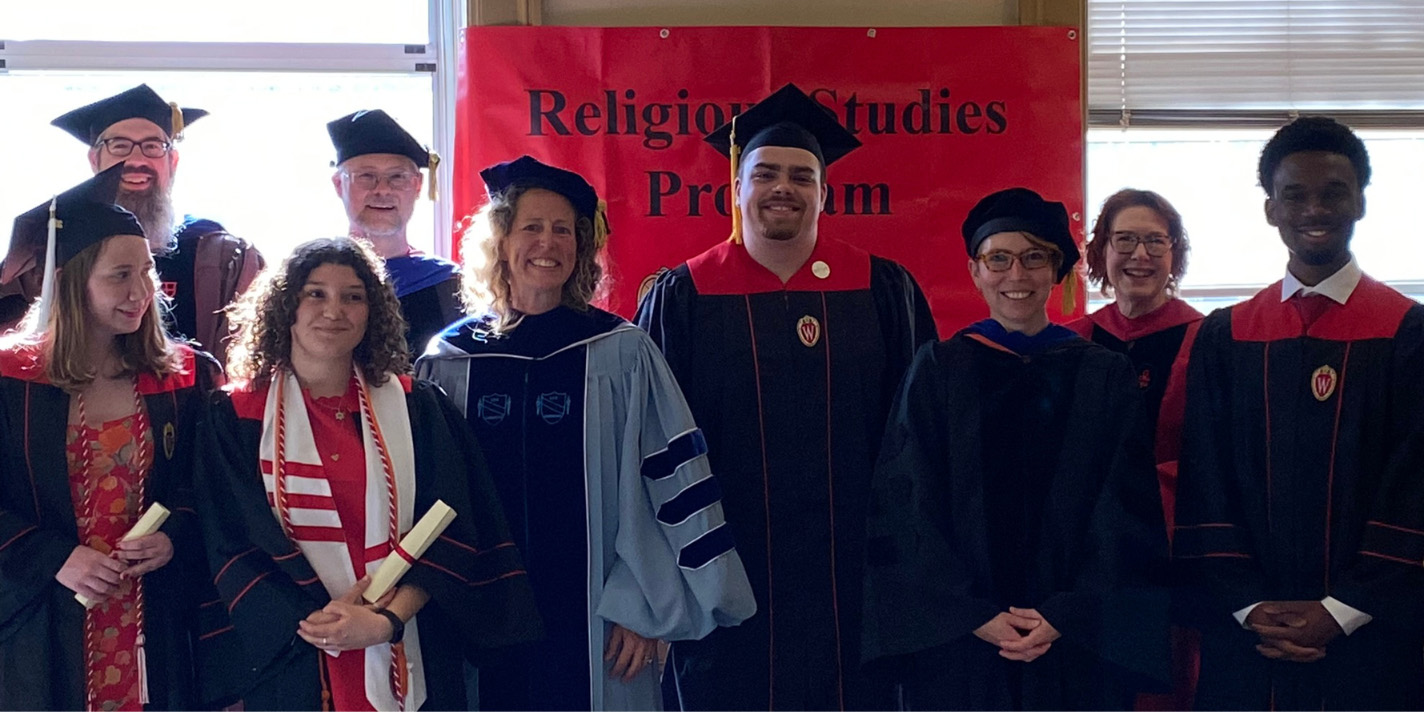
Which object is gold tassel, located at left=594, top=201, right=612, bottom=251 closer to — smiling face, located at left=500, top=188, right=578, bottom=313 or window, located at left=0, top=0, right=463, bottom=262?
smiling face, located at left=500, top=188, right=578, bottom=313

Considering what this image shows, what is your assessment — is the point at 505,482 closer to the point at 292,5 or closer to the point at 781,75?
the point at 781,75

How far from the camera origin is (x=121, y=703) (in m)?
2.57

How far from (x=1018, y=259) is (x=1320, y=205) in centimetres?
70

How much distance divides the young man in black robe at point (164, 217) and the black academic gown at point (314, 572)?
754mm

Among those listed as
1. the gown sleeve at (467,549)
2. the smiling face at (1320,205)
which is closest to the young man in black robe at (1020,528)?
the smiling face at (1320,205)

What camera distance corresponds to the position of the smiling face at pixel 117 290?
2.62m

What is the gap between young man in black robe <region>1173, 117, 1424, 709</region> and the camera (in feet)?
8.57

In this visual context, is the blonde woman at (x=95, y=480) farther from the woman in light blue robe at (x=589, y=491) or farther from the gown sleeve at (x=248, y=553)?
the woman in light blue robe at (x=589, y=491)

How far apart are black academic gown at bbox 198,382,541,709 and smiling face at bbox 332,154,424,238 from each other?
0.86m

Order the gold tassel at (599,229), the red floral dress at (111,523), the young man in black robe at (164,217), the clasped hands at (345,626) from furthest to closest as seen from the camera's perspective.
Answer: the young man in black robe at (164,217) → the gold tassel at (599,229) → the red floral dress at (111,523) → the clasped hands at (345,626)

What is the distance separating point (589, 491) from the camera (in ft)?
9.07

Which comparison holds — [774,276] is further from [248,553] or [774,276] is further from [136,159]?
[136,159]

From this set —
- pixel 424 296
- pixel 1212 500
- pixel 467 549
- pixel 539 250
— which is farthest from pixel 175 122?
pixel 1212 500

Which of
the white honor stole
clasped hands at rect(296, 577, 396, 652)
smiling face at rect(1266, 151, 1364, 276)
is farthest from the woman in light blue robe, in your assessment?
smiling face at rect(1266, 151, 1364, 276)
